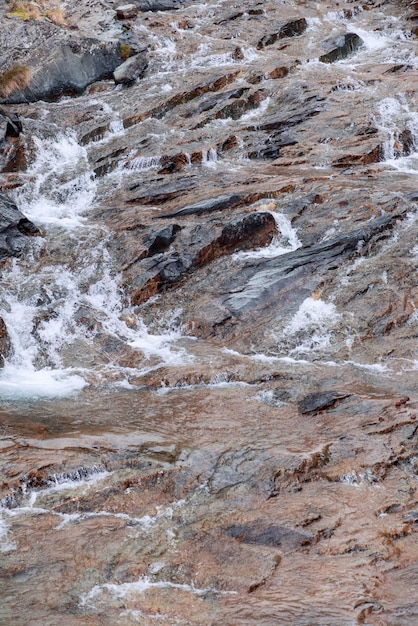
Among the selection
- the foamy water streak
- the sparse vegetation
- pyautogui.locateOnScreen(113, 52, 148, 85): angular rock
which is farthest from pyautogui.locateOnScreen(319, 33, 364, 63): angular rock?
the foamy water streak

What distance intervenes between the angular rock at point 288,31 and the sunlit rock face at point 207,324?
13cm

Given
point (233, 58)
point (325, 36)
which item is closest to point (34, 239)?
point (233, 58)

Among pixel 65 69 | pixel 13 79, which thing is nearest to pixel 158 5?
pixel 65 69

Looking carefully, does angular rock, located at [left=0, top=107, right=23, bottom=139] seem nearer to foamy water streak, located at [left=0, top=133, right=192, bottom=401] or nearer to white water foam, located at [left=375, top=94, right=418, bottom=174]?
foamy water streak, located at [left=0, top=133, right=192, bottom=401]

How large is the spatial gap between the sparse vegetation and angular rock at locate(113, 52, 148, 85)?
3092mm

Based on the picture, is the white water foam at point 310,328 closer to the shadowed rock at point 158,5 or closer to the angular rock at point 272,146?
Answer: the angular rock at point 272,146

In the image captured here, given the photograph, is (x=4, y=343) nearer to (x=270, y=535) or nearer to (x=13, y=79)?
(x=270, y=535)

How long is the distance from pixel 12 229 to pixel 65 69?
10.7 meters

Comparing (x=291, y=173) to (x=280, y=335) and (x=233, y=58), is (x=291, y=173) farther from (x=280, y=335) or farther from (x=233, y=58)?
(x=233, y=58)

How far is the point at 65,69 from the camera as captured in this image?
79.6ft

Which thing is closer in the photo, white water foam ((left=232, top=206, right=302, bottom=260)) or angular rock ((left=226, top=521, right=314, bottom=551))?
angular rock ((left=226, top=521, right=314, bottom=551))

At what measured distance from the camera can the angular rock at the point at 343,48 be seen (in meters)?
24.6

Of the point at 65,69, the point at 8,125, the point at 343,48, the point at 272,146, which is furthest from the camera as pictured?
the point at 343,48

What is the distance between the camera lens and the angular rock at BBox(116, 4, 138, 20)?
28547 mm
